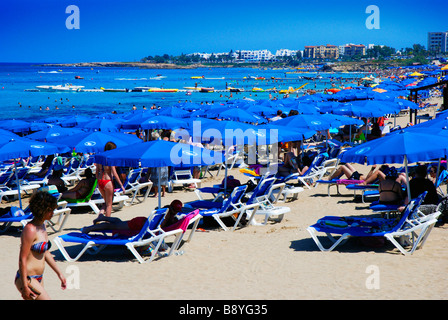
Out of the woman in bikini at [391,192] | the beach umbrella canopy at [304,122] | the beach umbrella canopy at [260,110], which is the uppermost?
the beach umbrella canopy at [260,110]

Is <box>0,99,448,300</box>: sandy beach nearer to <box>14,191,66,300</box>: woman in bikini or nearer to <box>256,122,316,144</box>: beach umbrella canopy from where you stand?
<box>14,191,66,300</box>: woman in bikini

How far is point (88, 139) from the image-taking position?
439 inches

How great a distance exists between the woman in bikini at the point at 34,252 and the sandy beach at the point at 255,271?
1.44 metres

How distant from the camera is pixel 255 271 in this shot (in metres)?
6.23

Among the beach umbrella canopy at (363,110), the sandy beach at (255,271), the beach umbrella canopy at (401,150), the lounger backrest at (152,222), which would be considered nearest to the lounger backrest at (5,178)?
the sandy beach at (255,271)

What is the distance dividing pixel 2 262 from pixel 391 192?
5.62 meters

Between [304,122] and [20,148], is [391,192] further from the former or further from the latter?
[20,148]

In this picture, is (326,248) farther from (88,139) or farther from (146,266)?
(88,139)

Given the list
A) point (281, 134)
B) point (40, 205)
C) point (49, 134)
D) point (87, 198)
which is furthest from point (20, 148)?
point (40, 205)

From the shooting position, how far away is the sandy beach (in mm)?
5367

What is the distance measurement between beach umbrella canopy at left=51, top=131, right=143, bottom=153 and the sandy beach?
2.93m

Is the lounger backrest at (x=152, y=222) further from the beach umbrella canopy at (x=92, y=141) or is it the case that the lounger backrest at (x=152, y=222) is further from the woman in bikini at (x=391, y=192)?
the beach umbrella canopy at (x=92, y=141)

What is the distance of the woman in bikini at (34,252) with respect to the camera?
12.6ft

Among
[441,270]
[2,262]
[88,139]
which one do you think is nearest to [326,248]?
[441,270]
